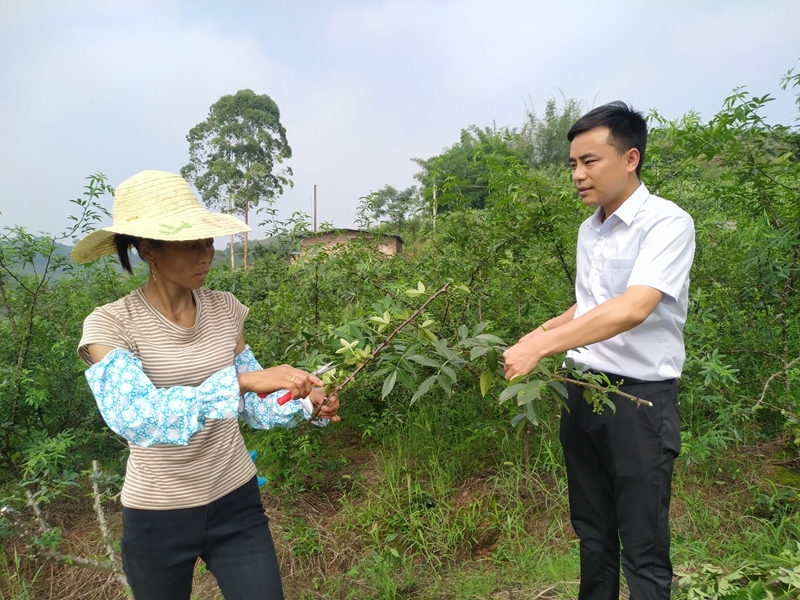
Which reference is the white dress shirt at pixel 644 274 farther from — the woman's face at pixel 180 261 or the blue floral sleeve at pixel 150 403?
the woman's face at pixel 180 261

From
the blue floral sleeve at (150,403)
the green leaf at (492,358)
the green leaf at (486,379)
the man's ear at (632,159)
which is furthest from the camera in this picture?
the man's ear at (632,159)

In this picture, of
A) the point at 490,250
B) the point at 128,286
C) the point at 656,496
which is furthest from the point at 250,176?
the point at 656,496

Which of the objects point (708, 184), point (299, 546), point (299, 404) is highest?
point (708, 184)

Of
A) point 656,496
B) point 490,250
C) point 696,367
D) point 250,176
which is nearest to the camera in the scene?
point 656,496

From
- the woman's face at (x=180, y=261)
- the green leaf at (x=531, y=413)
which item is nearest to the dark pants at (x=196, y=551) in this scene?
the woman's face at (x=180, y=261)

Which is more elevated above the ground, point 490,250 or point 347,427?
point 490,250

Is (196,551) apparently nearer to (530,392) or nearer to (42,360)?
(530,392)

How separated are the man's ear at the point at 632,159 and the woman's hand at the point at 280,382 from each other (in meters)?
1.23

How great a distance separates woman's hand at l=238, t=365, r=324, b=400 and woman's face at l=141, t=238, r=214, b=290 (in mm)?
310

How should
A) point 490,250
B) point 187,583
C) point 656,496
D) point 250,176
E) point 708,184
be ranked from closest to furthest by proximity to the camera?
point 187,583, point 656,496, point 490,250, point 708,184, point 250,176

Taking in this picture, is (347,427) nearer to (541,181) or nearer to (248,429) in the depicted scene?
(248,429)

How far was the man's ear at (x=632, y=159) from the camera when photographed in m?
1.76

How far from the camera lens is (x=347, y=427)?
3783 mm

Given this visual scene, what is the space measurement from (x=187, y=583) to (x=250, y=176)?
74.2 feet
